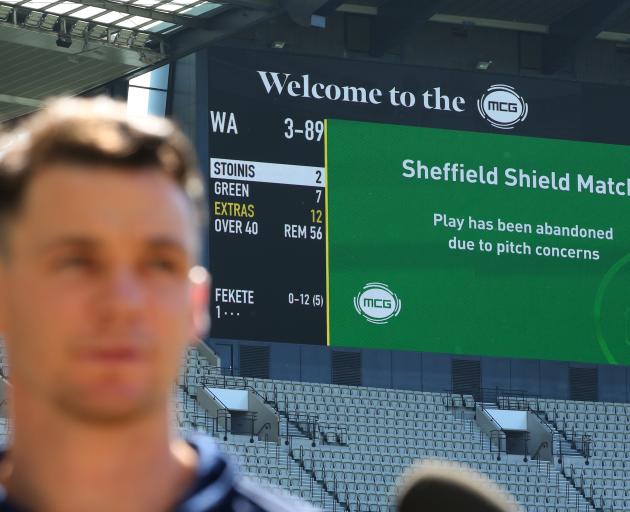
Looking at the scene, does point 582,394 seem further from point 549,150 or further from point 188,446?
point 188,446

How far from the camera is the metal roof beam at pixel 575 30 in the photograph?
26000 millimetres

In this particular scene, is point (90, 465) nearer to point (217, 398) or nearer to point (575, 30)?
point (217, 398)

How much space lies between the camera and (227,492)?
94cm

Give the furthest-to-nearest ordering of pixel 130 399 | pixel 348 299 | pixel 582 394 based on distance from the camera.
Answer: pixel 582 394, pixel 348 299, pixel 130 399

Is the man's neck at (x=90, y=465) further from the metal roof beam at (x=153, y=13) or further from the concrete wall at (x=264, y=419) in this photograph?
the concrete wall at (x=264, y=419)

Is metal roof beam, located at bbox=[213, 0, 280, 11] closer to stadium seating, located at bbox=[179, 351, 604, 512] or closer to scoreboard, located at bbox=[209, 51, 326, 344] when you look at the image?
scoreboard, located at bbox=[209, 51, 326, 344]

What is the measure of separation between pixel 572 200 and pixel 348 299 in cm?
389

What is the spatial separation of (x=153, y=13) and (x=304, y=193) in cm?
342

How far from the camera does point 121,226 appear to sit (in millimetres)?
903

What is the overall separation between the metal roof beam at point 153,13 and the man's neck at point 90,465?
807 inches

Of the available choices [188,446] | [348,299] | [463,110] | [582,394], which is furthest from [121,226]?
[582,394]

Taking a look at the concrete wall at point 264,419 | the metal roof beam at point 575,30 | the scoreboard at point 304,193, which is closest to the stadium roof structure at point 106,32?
the metal roof beam at point 575,30

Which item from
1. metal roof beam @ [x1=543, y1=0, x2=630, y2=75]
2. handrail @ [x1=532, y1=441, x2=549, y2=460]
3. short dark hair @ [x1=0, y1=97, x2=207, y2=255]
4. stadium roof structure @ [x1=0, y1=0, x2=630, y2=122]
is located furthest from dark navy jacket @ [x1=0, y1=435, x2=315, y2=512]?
metal roof beam @ [x1=543, y1=0, x2=630, y2=75]

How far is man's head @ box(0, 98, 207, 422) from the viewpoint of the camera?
2.88ft
